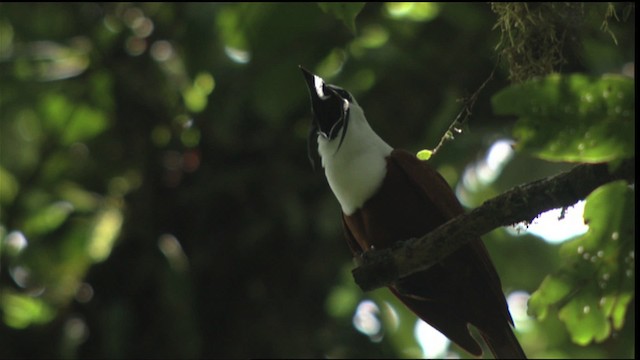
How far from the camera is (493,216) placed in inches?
96.7

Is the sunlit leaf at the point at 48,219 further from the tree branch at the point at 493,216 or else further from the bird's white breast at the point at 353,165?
the tree branch at the point at 493,216

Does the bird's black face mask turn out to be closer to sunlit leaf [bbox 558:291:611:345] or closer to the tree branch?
the tree branch

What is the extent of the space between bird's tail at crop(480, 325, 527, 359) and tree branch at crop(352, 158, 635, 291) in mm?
934

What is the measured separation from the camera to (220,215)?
5.50m

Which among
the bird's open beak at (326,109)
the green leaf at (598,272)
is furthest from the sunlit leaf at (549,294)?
the bird's open beak at (326,109)

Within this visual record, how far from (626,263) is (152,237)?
337cm

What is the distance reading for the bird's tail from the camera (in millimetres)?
3641

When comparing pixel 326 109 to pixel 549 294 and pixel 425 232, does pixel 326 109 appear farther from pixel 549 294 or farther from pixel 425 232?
pixel 549 294

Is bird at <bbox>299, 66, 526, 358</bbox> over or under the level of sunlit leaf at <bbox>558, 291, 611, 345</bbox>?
under

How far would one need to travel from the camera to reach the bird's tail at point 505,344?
143 inches

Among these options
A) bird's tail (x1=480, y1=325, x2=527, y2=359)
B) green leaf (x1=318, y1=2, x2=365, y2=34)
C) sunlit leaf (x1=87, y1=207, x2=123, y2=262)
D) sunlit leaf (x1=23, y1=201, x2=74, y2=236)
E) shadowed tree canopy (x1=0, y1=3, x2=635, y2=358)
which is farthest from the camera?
sunlit leaf (x1=23, y1=201, x2=74, y2=236)

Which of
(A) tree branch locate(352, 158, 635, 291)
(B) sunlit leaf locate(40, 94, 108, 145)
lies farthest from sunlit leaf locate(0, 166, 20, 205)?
(A) tree branch locate(352, 158, 635, 291)

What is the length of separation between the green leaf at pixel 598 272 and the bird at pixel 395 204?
0.65 metres

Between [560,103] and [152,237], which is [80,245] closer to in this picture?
[152,237]
